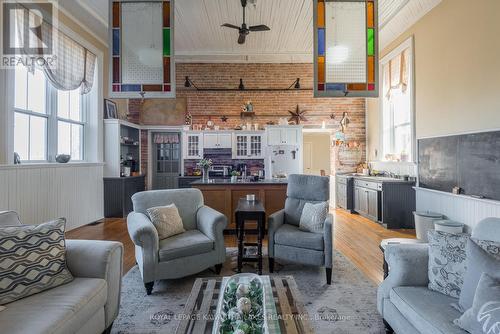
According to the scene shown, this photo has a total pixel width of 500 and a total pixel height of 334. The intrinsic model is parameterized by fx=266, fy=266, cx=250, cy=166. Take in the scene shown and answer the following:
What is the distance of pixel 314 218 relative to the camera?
10.1ft

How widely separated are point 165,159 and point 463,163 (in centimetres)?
678

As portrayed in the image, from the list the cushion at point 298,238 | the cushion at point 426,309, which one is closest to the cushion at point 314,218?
the cushion at point 298,238

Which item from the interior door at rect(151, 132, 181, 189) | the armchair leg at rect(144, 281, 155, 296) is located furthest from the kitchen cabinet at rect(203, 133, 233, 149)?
the armchair leg at rect(144, 281, 155, 296)

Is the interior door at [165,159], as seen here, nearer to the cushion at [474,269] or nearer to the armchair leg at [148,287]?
the armchair leg at [148,287]

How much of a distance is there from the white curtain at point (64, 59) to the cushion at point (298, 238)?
430 cm

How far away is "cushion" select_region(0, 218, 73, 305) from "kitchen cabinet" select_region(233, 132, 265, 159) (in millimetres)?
5685

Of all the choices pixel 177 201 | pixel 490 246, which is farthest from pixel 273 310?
pixel 177 201

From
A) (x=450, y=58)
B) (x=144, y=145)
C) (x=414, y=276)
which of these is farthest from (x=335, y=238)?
(x=144, y=145)

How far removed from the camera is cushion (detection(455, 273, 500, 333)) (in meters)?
1.19

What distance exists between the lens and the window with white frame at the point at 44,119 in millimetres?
3904

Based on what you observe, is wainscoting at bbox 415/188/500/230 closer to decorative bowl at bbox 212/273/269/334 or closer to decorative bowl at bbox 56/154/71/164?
decorative bowl at bbox 212/273/269/334

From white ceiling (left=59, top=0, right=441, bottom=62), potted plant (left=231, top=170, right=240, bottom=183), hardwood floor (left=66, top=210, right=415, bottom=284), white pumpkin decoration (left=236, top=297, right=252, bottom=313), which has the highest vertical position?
white ceiling (left=59, top=0, right=441, bottom=62)

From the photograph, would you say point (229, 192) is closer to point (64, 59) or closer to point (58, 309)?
point (58, 309)

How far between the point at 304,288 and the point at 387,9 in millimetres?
5062
